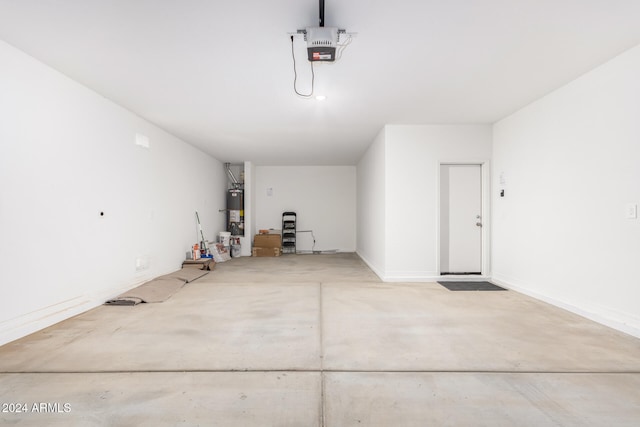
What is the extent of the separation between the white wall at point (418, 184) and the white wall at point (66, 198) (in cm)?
381

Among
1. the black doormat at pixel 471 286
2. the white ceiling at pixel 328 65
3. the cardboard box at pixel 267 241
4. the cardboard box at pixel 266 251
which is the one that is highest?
the white ceiling at pixel 328 65

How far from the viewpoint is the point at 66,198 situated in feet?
10.5

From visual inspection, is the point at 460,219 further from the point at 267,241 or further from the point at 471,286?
the point at 267,241

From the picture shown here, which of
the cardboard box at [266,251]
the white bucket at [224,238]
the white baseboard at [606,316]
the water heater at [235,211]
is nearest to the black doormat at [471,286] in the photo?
the white baseboard at [606,316]

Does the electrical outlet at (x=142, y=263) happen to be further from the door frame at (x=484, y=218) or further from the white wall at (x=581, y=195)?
the white wall at (x=581, y=195)

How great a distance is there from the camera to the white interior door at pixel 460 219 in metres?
5.12

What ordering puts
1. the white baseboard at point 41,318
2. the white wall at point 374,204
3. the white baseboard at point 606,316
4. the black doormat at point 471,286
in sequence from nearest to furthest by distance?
the white baseboard at point 41,318, the white baseboard at point 606,316, the black doormat at point 471,286, the white wall at point 374,204

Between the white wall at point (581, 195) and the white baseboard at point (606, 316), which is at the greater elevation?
the white wall at point (581, 195)

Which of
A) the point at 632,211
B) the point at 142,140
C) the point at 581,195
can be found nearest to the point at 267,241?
the point at 142,140

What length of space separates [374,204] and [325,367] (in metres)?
4.18

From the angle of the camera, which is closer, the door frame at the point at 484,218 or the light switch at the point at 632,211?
the light switch at the point at 632,211

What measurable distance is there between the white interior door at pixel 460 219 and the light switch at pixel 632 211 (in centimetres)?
231

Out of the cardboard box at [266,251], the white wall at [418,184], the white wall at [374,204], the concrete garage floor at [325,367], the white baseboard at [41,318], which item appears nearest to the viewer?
the concrete garage floor at [325,367]

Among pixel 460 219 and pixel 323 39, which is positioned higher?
pixel 323 39
